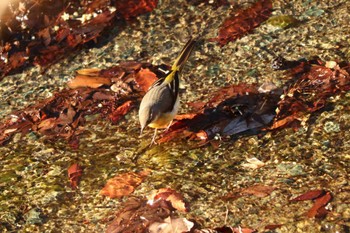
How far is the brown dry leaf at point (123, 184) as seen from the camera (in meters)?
5.89

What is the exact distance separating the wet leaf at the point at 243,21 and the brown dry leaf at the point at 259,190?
2603 mm

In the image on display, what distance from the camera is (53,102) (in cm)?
734

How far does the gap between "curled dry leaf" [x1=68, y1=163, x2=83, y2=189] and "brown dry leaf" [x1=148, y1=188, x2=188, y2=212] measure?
0.81 meters

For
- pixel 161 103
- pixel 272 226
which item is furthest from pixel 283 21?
pixel 272 226

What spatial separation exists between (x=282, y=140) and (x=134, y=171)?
1391 millimetres

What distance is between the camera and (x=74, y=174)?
245 inches

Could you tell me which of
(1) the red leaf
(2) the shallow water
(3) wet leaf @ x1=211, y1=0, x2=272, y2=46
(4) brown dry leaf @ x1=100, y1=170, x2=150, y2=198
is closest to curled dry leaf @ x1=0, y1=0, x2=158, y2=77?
(1) the red leaf

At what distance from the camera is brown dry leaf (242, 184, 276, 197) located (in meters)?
5.55

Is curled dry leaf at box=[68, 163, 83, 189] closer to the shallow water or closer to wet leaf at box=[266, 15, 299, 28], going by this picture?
the shallow water

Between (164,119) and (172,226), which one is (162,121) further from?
(172,226)

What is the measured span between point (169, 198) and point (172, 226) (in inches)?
15.5

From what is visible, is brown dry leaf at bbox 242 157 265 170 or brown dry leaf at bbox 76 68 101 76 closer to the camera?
brown dry leaf at bbox 242 157 265 170

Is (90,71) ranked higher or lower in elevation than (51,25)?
lower

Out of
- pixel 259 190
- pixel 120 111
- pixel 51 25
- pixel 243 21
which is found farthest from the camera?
pixel 51 25
